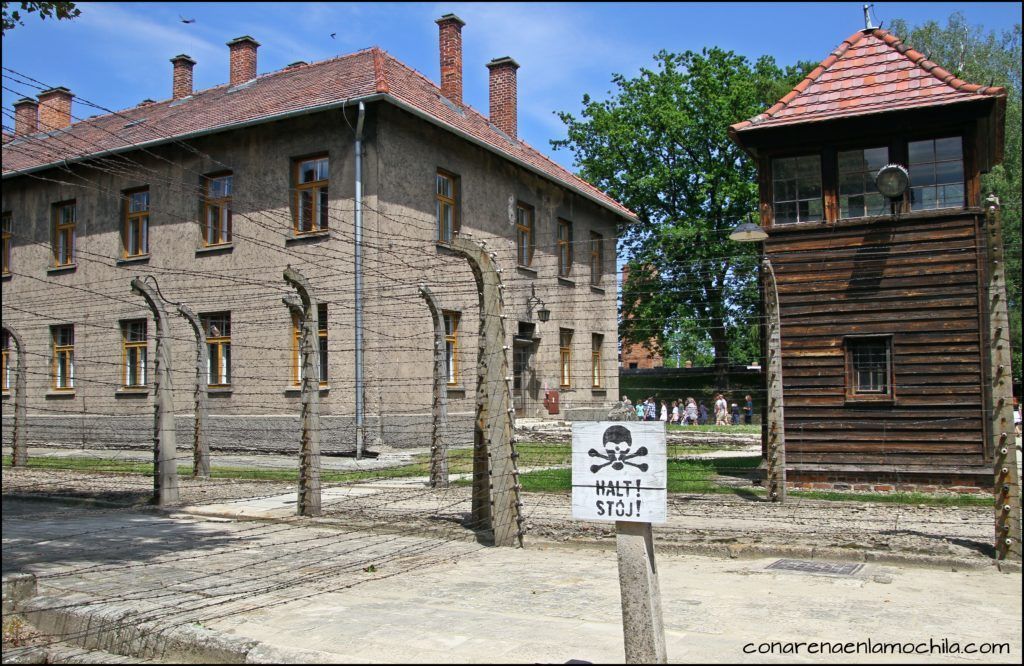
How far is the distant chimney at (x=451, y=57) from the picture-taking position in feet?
88.7

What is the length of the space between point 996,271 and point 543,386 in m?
19.7

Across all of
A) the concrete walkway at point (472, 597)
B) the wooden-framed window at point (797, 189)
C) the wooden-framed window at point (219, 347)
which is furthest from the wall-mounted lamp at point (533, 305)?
the concrete walkway at point (472, 597)

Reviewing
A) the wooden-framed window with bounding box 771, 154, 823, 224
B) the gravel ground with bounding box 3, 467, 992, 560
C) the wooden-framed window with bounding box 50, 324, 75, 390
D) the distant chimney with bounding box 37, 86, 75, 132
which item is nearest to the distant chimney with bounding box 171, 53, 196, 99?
the distant chimney with bounding box 37, 86, 75, 132

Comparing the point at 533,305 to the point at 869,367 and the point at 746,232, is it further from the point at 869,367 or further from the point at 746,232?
the point at 746,232

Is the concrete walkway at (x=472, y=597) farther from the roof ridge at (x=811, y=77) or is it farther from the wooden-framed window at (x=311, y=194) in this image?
the wooden-framed window at (x=311, y=194)

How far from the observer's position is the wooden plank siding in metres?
13.8

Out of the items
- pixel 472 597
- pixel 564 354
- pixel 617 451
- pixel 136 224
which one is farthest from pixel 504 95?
pixel 617 451

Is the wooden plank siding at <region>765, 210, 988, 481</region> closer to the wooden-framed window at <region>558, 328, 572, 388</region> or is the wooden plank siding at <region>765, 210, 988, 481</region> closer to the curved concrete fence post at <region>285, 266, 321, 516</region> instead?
the curved concrete fence post at <region>285, 266, 321, 516</region>

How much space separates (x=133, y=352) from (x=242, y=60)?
9.75 meters

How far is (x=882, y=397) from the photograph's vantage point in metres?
14.3

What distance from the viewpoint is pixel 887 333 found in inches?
560

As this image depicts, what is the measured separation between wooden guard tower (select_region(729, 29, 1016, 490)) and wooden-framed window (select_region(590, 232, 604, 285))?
1638 centimetres

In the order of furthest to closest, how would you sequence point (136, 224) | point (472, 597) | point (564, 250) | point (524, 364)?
point (564, 250) < point (524, 364) < point (136, 224) < point (472, 597)

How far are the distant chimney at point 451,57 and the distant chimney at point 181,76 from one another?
28.8 feet
